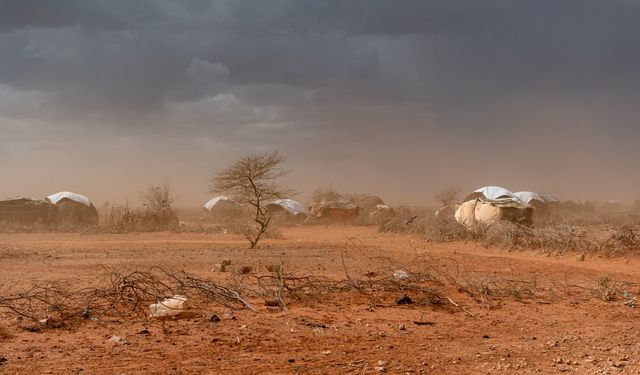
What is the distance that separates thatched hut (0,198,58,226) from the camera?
1102 inches

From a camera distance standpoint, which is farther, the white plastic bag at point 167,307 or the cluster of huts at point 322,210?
the cluster of huts at point 322,210

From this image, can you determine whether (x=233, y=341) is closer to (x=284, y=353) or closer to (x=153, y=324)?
(x=284, y=353)

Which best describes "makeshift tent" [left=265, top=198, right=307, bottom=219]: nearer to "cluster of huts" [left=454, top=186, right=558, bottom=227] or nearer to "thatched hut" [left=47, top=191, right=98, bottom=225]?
"thatched hut" [left=47, top=191, right=98, bottom=225]

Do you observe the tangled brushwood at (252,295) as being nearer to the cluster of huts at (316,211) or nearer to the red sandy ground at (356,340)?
the red sandy ground at (356,340)

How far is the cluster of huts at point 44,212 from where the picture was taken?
28.0 meters

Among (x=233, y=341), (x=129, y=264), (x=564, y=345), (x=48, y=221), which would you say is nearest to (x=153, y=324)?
(x=233, y=341)

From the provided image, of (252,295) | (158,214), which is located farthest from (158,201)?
(252,295)

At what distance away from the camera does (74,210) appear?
95.7ft

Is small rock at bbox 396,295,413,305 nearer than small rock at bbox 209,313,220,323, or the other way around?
small rock at bbox 209,313,220,323

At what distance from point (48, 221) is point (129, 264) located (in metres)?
17.1

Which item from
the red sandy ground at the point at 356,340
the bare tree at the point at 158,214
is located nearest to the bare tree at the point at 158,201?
the bare tree at the point at 158,214

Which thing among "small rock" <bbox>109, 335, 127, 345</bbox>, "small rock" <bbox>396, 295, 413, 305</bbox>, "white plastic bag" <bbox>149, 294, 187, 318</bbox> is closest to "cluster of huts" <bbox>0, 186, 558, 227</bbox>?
"small rock" <bbox>396, 295, 413, 305</bbox>

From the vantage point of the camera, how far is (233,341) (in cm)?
621

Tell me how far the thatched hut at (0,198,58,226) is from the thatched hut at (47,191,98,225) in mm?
410
